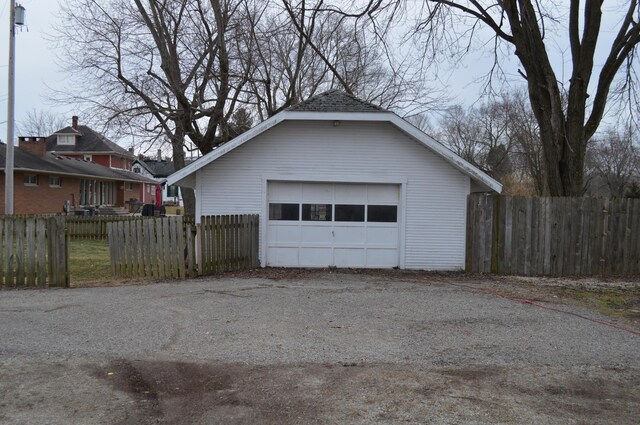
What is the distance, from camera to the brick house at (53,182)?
3064 centimetres

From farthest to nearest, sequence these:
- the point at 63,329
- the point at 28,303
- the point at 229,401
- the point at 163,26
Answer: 1. the point at 163,26
2. the point at 28,303
3. the point at 63,329
4. the point at 229,401

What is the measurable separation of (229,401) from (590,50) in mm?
14577

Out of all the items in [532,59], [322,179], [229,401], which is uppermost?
[532,59]

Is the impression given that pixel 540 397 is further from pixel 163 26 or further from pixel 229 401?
pixel 163 26

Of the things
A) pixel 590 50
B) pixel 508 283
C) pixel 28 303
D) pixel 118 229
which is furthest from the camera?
pixel 590 50

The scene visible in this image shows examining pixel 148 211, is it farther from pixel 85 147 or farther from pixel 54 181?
pixel 85 147

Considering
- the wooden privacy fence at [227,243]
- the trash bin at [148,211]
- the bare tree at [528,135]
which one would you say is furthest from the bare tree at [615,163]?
the wooden privacy fence at [227,243]

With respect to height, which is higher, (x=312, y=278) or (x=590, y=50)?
(x=590, y=50)

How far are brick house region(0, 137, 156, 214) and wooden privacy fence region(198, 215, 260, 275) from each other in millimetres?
21172

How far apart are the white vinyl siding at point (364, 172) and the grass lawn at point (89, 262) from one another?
3.11m

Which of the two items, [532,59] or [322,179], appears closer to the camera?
[322,179]

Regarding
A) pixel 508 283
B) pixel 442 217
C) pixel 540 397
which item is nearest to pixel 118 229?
pixel 442 217

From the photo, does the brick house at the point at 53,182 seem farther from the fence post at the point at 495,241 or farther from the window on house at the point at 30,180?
the fence post at the point at 495,241

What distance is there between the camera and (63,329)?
23.3ft
